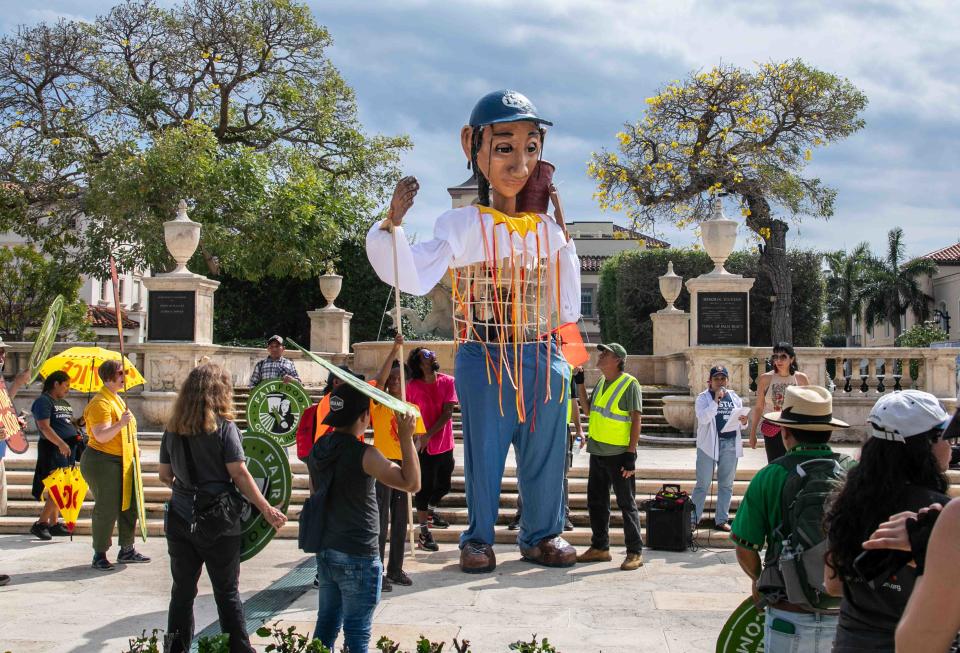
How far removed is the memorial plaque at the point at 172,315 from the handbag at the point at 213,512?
33.3 ft

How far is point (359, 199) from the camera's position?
1035 inches

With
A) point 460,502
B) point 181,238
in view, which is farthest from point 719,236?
point 181,238

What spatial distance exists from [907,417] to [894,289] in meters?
65.1

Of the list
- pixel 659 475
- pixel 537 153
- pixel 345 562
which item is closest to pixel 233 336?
pixel 659 475

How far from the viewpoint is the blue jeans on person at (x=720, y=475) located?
8.39 metres

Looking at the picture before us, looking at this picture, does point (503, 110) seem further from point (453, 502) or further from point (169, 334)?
point (169, 334)

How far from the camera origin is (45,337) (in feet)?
25.1

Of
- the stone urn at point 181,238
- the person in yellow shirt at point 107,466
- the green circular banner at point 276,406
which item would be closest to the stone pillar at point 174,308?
the stone urn at point 181,238

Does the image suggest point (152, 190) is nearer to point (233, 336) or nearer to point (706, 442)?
point (233, 336)

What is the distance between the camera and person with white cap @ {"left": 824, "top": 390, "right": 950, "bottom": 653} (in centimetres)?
269

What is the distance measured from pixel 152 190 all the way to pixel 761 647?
68.0 ft

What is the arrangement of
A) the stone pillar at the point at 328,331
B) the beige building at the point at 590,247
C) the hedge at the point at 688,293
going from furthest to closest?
the beige building at the point at 590,247 < the hedge at the point at 688,293 < the stone pillar at the point at 328,331

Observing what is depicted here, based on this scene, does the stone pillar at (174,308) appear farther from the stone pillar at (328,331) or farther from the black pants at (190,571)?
the black pants at (190,571)

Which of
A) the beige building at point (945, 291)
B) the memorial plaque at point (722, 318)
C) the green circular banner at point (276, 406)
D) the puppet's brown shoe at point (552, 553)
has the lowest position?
the puppet's brown shoe at point (552, 553)
